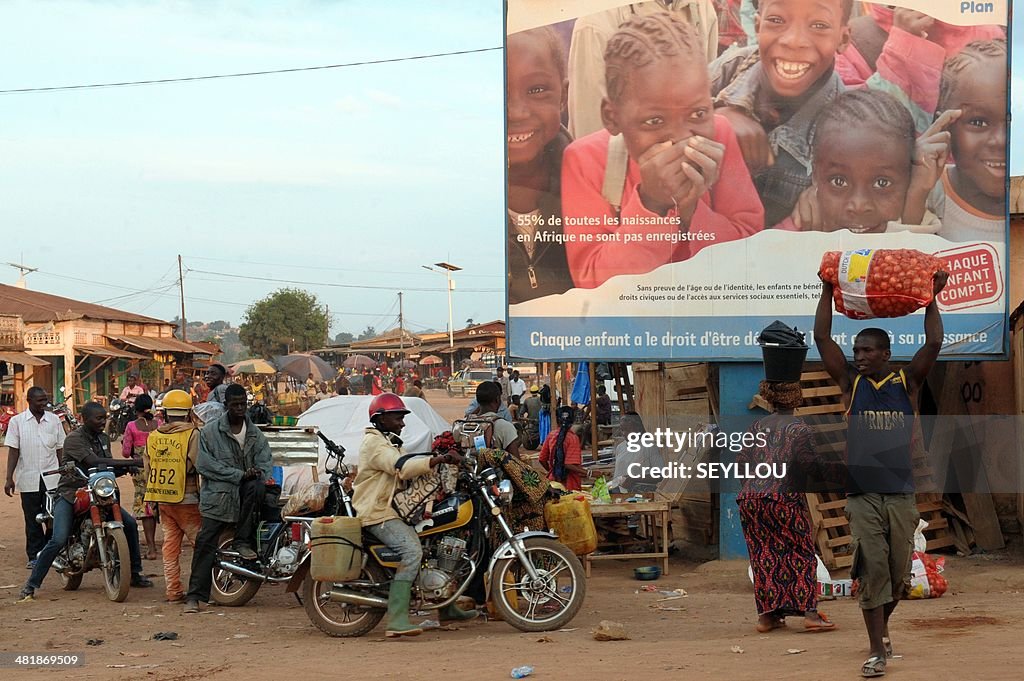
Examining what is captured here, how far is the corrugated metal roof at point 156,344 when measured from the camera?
43188 mm

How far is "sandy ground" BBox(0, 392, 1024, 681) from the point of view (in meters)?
6.27

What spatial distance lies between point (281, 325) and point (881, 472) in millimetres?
85475

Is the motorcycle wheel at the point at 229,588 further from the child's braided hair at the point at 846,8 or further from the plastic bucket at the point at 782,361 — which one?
the child's braided hair at the point at 846,8

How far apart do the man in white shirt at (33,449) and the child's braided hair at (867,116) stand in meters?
7.32

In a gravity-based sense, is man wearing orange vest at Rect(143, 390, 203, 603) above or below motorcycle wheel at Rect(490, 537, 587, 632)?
above

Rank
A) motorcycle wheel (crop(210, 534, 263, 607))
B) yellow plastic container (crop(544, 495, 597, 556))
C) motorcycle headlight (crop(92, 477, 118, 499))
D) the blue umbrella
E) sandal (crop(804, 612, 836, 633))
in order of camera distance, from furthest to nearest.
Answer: the blue umbrella
motorcycle headlight (crop(92, 477, 118, 499))
motorcycle wheel (crop(210, 534, 263, 607))
yellow plastic container (crop(544, 495, 597, 556))
sandal (crop(804, 612, 836, 633))

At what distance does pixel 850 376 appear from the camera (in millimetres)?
6270

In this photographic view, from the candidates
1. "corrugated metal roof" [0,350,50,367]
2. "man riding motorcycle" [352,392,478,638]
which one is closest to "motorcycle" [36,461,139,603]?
"man riding motorcycle" [352,392,478,638]

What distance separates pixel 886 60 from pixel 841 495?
13.1 feet

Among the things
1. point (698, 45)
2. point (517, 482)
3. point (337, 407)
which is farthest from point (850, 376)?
point (337, 407)

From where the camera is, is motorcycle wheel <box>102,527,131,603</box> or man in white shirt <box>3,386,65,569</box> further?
man in white shirt <box>3,386,65,569</box>

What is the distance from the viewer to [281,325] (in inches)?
3506

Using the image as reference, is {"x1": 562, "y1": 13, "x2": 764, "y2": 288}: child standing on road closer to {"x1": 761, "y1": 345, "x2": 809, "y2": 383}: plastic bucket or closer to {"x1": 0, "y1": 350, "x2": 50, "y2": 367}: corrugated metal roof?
{"x1": 761, "y1": 345, "x2": 809, "y2": 383}: plastic bucket

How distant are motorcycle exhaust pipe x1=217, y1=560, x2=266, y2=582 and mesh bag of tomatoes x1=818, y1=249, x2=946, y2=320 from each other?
497cm
